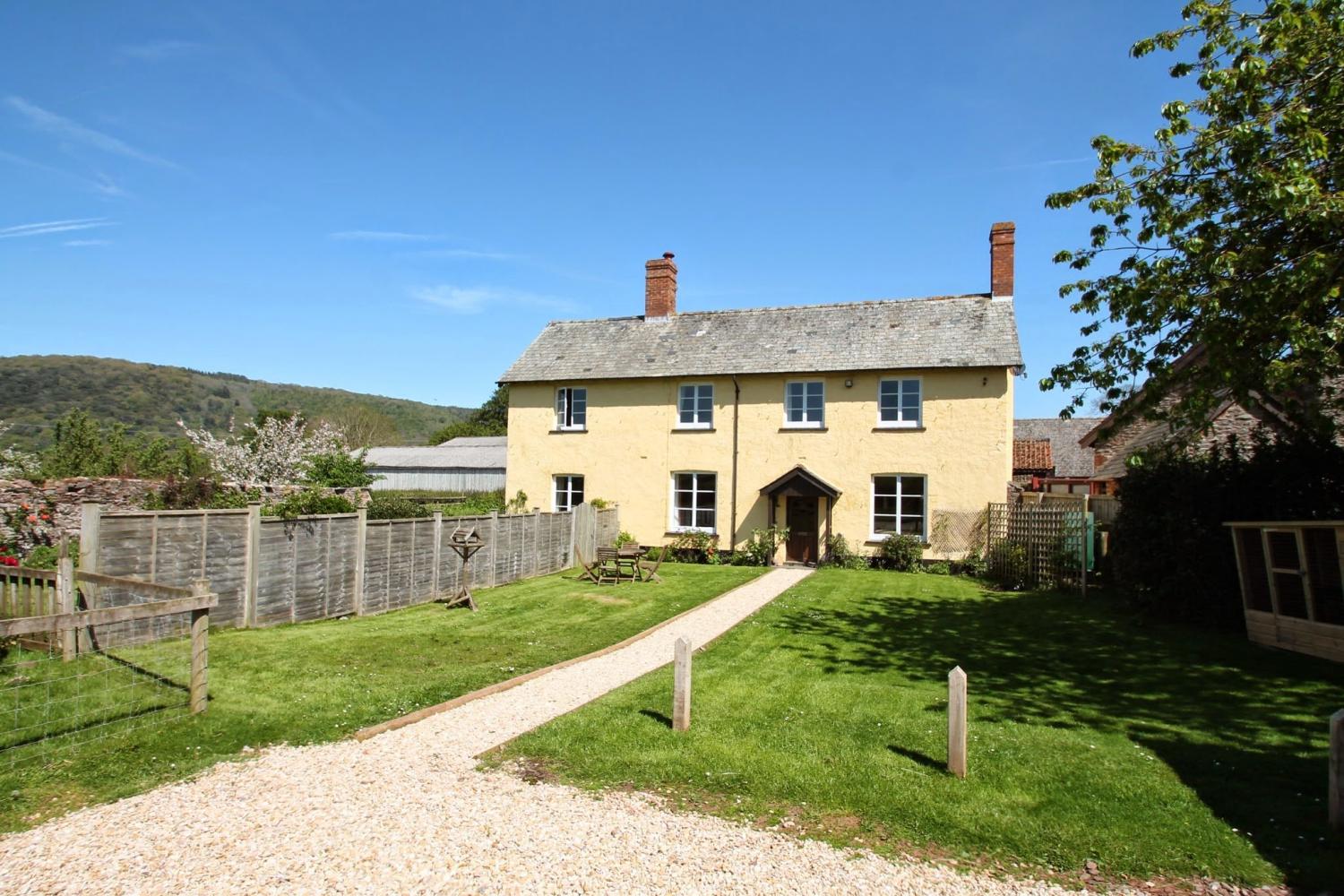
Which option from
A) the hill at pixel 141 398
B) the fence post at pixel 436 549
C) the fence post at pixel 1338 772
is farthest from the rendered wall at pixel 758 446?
the hill at pixel 141 398

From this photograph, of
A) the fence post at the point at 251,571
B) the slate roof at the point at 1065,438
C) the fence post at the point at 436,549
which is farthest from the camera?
the slate roof at the point at 1065,438

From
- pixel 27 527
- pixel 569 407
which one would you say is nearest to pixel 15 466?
pixel 27 527

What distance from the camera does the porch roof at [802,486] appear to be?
73.0 feet

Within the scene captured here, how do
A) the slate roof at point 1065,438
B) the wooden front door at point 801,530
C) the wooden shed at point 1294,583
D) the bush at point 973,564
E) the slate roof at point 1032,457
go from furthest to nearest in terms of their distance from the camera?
1. the slate roof at point 1065,438
2. the slate roof at point 1032,457
3. the wooden front door at point 801,530
4. the bush at point 973,564
5. the wooden shed at point 1294,583

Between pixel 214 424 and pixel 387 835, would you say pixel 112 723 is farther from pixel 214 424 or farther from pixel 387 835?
pixel 214 424

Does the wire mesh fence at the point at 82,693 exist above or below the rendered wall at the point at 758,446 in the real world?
below

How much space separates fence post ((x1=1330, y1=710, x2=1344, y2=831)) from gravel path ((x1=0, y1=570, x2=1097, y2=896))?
2.39 metres

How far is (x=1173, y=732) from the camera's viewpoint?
25.1ft

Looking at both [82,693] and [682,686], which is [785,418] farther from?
[82,693]

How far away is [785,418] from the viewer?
77.6ft

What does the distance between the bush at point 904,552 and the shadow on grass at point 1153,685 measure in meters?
5.52

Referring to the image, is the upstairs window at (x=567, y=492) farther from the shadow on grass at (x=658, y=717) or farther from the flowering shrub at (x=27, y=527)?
the shadow on grass at (x=658, y=717)

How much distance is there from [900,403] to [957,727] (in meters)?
17.1

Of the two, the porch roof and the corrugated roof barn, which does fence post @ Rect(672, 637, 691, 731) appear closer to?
the porch roof
